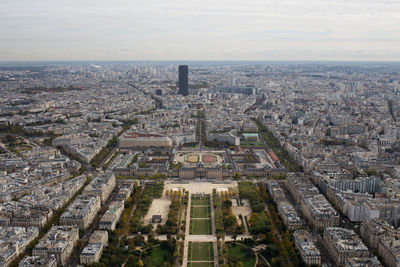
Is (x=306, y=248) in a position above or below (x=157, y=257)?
above

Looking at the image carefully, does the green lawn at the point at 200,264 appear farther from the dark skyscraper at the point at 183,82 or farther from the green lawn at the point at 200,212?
the dark skyscraper at the point at 183,82

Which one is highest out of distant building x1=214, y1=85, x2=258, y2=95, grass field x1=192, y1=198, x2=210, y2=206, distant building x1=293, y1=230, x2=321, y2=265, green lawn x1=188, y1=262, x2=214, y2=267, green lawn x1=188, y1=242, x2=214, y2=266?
distant building x1=214, y1=85, x2=258, y2=95

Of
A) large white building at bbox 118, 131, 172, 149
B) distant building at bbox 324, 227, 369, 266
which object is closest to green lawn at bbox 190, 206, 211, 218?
distant building at bbox 324, 227, 369, 266

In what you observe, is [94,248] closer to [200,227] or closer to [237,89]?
[200,227]

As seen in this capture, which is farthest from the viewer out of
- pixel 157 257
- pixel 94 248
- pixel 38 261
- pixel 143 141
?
pixel 143 141

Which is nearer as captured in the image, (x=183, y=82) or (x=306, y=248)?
(x=306, y=248)

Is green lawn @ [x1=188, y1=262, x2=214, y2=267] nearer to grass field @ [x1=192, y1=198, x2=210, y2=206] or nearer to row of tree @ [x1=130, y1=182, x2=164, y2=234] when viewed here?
row of tree @ [x1=130, y1=182, x2=164, y2=234]

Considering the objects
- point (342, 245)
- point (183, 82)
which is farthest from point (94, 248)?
point (183, 82)
